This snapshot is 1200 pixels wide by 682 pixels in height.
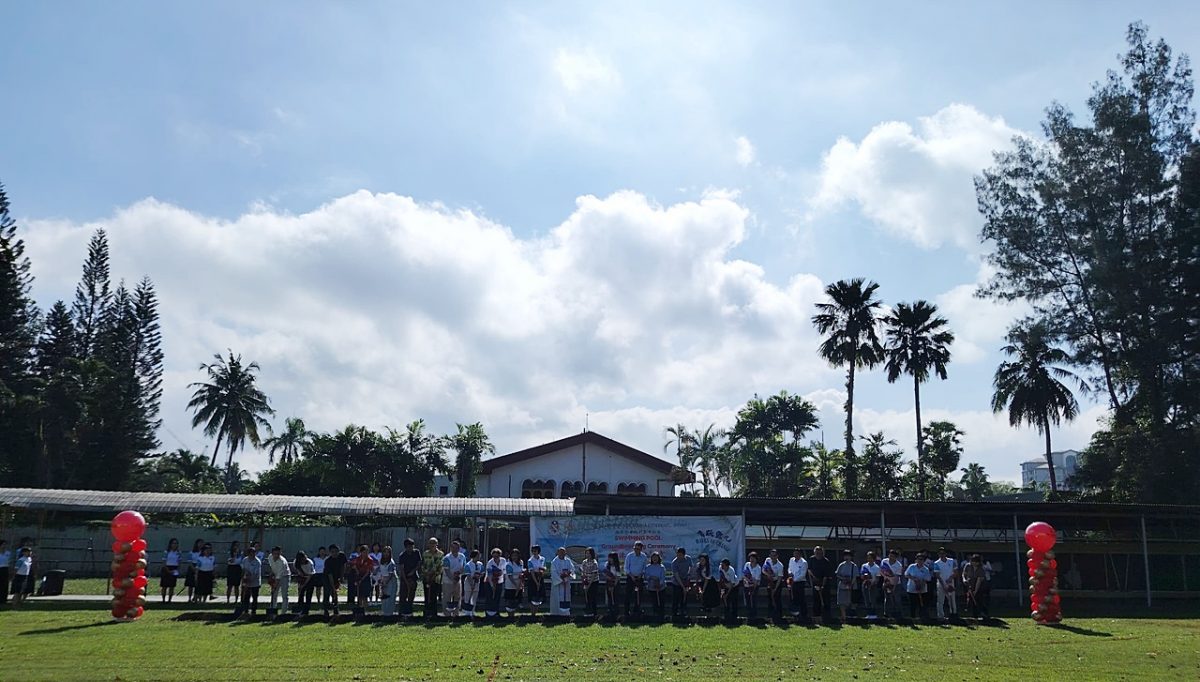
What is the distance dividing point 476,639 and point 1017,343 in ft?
100

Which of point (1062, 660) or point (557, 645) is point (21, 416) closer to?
point (557, 645)

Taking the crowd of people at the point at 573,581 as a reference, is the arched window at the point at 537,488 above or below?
above

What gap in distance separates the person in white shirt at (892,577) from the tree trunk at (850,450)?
21716 mm

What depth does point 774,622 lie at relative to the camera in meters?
20.1

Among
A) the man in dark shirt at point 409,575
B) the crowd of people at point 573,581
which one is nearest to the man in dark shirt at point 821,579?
the crowd of people at point 573,581

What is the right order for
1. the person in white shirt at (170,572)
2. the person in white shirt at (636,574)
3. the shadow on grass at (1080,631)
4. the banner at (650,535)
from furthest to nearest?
the banner at (650,535), the person in white shirt at (170,572), the person in white shirt at (636,574), the shadow on grass at (1080,631)

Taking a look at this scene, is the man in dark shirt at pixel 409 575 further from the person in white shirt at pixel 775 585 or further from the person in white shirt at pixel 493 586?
the person in white shirt at pixel 775 585

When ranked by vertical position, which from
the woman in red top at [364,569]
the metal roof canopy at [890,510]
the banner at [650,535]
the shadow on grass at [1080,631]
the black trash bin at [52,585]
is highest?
the metal roof canopy at [890,510]

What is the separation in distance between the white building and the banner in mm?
25457

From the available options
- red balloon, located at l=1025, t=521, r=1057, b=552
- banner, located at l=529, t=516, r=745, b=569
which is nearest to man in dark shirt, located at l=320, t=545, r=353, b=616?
banner, located at l=529, t=516, r=745, b=569

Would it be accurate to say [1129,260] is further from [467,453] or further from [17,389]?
[17,389]

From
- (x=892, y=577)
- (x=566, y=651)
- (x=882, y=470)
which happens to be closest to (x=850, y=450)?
(x=882, y=470)

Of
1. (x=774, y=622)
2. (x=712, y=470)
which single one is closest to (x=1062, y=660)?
(x=774, y=622)

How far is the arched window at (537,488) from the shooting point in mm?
48812
